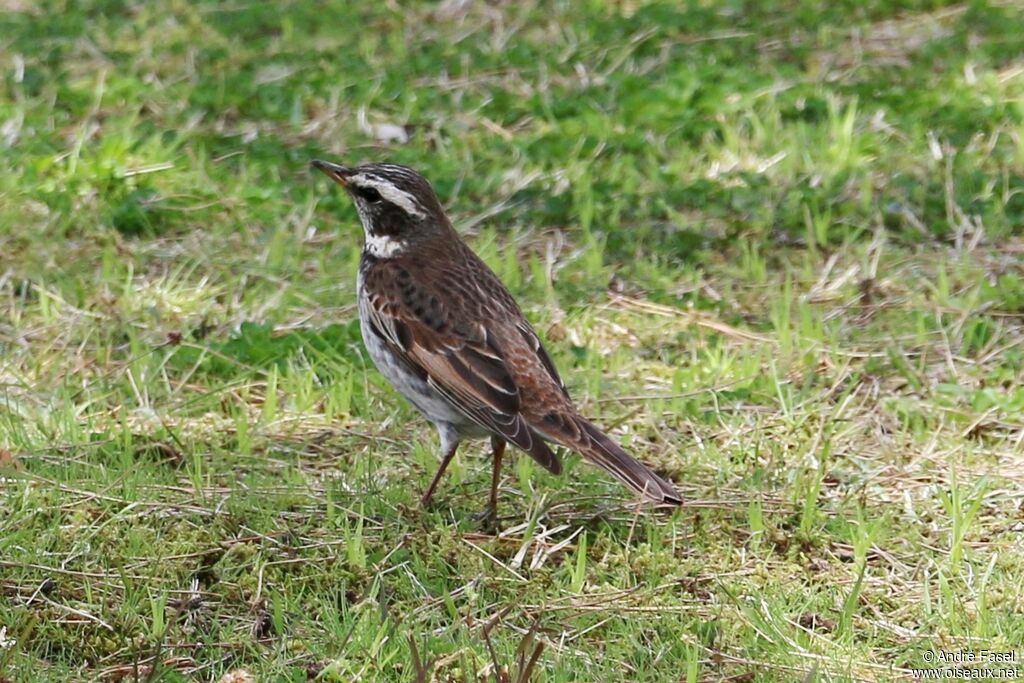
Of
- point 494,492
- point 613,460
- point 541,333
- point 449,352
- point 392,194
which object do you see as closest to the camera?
point 613,460

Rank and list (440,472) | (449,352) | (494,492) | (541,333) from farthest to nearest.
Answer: (541,333)
(449,352)
(440,472)
(494,492)

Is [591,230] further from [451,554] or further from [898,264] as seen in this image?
[451,554]

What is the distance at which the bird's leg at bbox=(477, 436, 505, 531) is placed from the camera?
6.44m

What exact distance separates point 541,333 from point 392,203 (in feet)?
4.16

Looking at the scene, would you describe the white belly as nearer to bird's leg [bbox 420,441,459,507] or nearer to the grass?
bird's leg [bbox 420,441,459,507]

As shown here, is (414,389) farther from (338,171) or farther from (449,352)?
(338,171)

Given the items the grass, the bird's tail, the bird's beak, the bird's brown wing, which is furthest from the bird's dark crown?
the bird's tail

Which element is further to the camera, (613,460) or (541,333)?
(541,333)

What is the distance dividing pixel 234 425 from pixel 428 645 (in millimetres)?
2153

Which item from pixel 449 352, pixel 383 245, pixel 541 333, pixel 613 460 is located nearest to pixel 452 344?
pixel 449 352

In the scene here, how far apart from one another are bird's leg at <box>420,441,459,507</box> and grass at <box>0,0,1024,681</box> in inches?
3.5

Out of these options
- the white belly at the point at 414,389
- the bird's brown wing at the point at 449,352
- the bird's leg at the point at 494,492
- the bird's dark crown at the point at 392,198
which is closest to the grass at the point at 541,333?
the bird's leg at the point at 494,492

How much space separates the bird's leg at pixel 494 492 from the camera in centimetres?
Answer: 644

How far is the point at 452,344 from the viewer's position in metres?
6.73
